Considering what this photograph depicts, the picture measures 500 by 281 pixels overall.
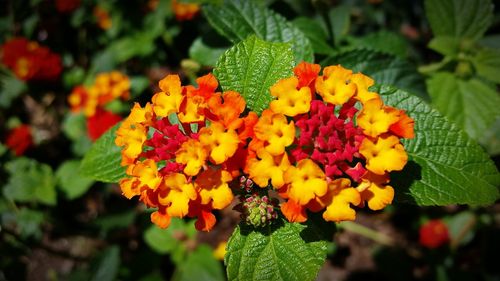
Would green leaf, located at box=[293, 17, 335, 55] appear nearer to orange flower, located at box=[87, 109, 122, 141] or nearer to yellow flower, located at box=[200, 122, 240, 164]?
yellow flower, located at box=[200, 122, 240, 164]

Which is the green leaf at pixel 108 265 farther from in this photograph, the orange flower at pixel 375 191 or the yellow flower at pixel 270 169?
the orange flower at pixel 375 191

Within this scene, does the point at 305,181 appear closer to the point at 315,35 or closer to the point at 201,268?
the point at 315,35

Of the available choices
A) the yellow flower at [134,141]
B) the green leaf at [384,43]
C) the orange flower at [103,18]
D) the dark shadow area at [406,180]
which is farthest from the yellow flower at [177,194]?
the orange flower at [103,18]

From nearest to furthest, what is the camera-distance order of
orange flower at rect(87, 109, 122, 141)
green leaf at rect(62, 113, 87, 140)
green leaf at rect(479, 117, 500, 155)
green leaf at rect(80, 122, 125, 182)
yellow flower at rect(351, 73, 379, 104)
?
yellow flower at rect(351, 73, 379, 104) < green leaf at rect(80, 122, 125, 182) < green leaf at rect(479, 117, 500, 155) < orange flower at rect(87, 109, 122, 141) < green leaf at rect(62, 113, 87, 140)

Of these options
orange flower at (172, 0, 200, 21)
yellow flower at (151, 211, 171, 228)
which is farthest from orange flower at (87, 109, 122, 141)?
yellow flower at (151, 211, 171, 228)

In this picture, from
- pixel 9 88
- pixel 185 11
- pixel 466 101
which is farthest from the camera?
pixel 9 88

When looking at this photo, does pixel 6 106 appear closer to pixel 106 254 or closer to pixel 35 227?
pixel 35 227

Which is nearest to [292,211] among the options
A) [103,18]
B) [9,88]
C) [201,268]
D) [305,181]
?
[305,181]
